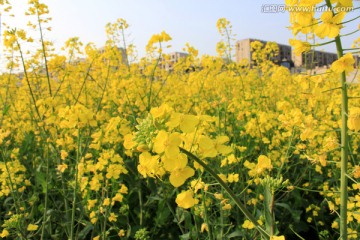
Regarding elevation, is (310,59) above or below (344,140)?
above

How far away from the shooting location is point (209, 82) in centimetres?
495

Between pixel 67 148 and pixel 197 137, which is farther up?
pixel 197 137

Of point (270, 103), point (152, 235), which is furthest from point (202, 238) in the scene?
point (270, 103)

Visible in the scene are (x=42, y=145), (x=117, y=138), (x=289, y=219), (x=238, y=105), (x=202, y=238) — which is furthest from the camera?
(x=42, y=145)

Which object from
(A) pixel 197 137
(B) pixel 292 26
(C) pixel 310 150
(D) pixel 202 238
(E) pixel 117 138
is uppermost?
(B) pixel 292 26

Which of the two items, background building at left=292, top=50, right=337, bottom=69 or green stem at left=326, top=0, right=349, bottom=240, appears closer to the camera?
green stem at left=326, top=0, right=349, bottom=240

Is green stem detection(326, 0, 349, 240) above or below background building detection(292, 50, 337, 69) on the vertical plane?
below

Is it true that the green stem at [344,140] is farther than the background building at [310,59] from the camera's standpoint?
No

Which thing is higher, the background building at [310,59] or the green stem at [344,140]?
the background building at [310,59]

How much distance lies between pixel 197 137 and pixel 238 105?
7.83 ft

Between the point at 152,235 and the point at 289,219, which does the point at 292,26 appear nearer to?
the point at 152,235

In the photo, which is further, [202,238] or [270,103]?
[270,103]

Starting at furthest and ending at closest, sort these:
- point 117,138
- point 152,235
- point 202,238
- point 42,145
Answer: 1. point 42,145
2. point 152,235
3. point 117,138
4. point 202,238

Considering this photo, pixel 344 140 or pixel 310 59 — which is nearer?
pixel 344 140
